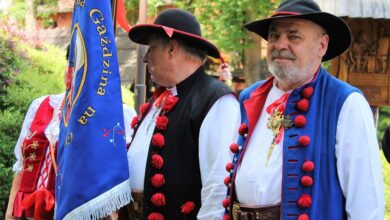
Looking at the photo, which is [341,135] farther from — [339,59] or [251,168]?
[339,59]

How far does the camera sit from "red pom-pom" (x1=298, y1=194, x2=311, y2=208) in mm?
2895

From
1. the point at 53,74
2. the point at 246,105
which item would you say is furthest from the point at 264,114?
the point at 53,74

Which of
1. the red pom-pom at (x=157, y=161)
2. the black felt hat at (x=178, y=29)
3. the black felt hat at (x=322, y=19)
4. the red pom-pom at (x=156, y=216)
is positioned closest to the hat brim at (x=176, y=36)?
the black felt hat at (x=178, y=29)

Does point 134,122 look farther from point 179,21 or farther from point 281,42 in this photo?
point 281,42

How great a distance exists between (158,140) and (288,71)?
0.91 meters

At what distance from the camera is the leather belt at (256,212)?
9.82 ft

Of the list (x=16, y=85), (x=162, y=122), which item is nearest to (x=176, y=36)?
(x=162, y=122)

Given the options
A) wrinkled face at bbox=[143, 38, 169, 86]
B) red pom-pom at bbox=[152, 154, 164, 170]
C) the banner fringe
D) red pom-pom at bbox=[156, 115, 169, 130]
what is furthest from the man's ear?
the banner fringe

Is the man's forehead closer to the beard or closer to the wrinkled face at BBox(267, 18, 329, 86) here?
the wrinkled face at BBox(267, 18, 329, 86)

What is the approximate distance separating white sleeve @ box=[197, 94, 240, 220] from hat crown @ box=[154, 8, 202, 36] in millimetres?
514

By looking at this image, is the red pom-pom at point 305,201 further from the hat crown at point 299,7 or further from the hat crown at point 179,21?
the hat crown at point 179,21

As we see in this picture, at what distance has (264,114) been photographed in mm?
3346

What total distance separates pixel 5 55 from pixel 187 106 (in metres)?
3.87

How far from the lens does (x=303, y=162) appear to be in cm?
296
